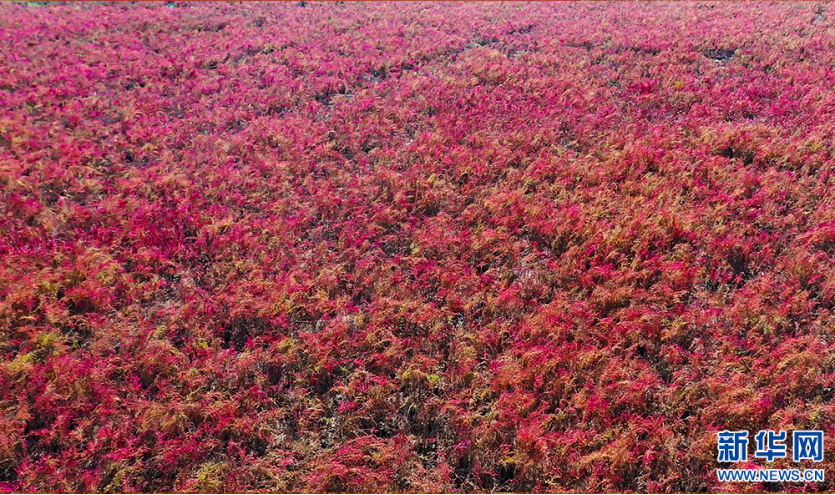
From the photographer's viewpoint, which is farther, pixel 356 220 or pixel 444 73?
pixel 444 73

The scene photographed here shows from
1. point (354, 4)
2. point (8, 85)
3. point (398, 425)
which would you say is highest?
point (354, 4)

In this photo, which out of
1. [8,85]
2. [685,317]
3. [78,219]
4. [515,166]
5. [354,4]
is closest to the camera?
[685,317]

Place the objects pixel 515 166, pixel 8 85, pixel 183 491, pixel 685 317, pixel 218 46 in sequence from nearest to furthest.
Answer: pixel 183 491
pixel 685 317
pixel 515 166
pixel 8 85
pixel 218 46

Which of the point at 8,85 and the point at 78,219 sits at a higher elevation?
the point at 8,85

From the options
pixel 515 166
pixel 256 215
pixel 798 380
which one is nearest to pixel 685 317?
pixel 798 380

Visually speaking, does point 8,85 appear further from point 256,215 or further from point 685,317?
point 685,317

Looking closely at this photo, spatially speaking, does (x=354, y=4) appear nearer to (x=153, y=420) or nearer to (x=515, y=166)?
(x=515, y=166)

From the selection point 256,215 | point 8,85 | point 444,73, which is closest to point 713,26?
point 444,73
